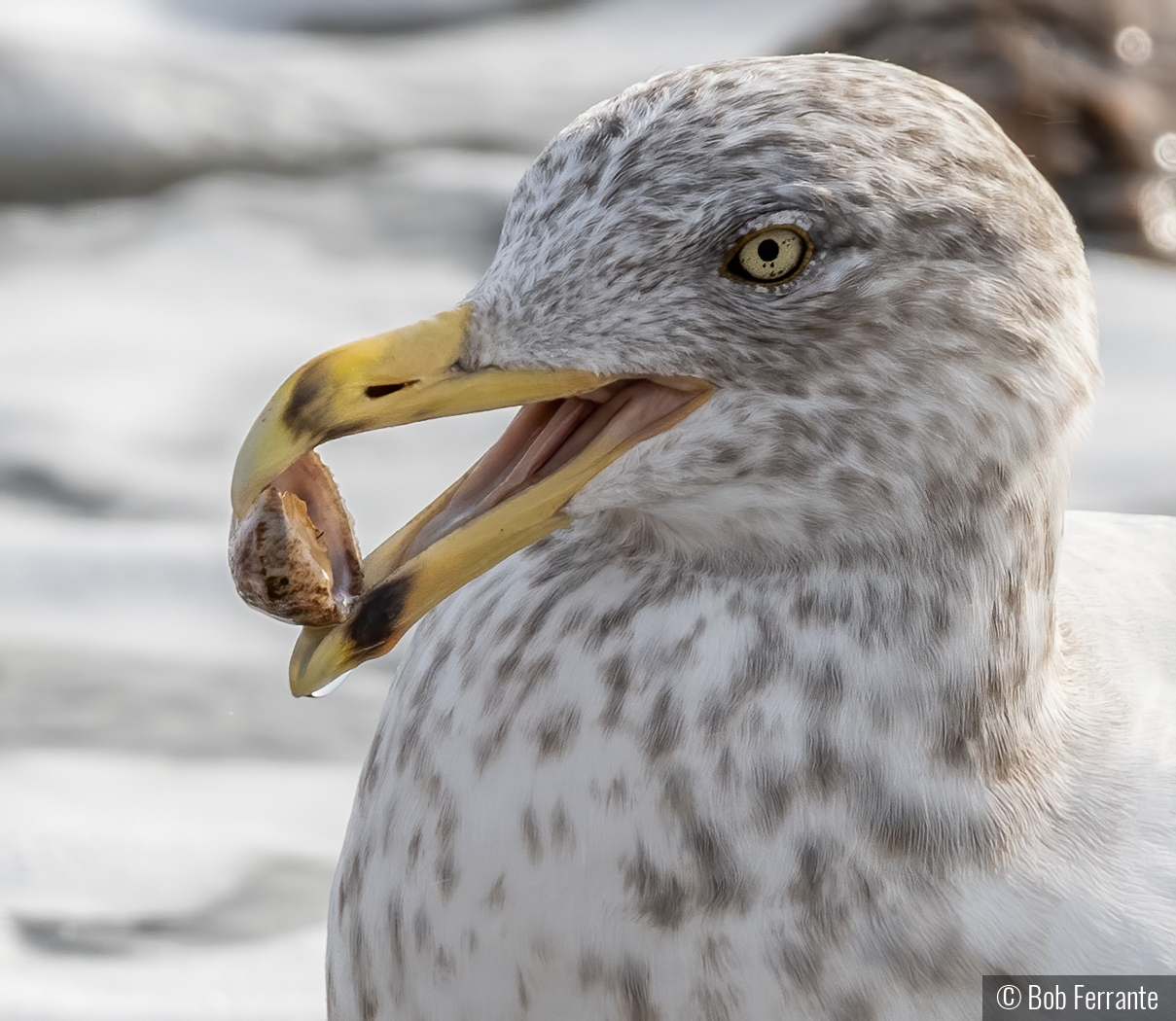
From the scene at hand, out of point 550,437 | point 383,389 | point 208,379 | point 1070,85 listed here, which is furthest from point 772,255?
point 1070,85

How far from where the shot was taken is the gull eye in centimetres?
174

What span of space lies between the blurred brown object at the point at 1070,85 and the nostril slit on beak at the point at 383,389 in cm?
329

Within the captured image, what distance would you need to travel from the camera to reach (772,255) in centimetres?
174

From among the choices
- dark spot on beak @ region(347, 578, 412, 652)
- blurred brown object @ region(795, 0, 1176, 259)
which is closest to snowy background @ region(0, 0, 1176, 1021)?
blurred brown object @ region(795, 0, 1176, 259)

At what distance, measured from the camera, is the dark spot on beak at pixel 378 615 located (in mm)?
1720

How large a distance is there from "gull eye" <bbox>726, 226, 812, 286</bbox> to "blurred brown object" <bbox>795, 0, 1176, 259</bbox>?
3.15 m

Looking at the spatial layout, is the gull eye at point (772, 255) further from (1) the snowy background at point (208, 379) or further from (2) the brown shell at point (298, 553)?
(1) the snowy background at point (208, 379)

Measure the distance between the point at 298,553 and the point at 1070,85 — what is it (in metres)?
3.59

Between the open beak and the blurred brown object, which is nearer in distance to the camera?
the open beak

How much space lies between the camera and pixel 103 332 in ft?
14.5

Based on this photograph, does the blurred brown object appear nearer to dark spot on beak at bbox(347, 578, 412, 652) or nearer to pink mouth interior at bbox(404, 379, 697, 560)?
pink mouth interior at bbox(404, 379, 697, 560)


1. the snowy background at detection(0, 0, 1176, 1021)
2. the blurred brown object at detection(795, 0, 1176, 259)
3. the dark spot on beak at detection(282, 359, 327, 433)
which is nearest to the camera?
the dark spot on beak at detection(282, 359, 327, 433)

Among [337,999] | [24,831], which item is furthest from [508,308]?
[24,831]

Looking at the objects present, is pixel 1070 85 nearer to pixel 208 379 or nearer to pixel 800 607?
pixel 208 379
